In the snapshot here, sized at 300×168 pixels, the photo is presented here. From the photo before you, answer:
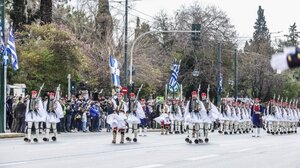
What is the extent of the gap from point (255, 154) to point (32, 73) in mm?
26408

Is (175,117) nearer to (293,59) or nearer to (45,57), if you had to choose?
(45,57)

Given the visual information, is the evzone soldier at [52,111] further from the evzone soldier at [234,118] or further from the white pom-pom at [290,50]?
the white pom-pom at [290,50]

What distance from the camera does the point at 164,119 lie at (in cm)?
3928

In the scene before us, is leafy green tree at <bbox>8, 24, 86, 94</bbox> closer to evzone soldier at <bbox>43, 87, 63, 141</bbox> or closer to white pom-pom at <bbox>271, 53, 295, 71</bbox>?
evzone soldier at <bbox>43, 87, 63, 141</bbox>

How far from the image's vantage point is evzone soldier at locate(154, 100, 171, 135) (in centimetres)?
3925

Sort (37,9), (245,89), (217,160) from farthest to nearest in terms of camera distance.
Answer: (245,89), (37,9), (217,160)

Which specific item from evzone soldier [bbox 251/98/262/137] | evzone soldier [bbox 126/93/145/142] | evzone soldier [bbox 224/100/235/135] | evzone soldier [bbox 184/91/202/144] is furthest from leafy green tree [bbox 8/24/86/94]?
evzone soldier [bbox 184/91/202/144]

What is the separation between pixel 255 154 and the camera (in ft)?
68.4

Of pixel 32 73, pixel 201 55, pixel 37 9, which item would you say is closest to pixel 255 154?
pixel 32 73

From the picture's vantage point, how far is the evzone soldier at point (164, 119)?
39250 millimetres

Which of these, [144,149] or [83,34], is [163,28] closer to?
[83,34]

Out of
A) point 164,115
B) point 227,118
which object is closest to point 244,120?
point 227,118

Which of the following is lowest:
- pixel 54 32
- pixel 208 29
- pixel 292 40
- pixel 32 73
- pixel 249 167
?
pixel 249 167

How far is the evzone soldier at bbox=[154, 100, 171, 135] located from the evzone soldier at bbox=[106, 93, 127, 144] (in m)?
12.2
